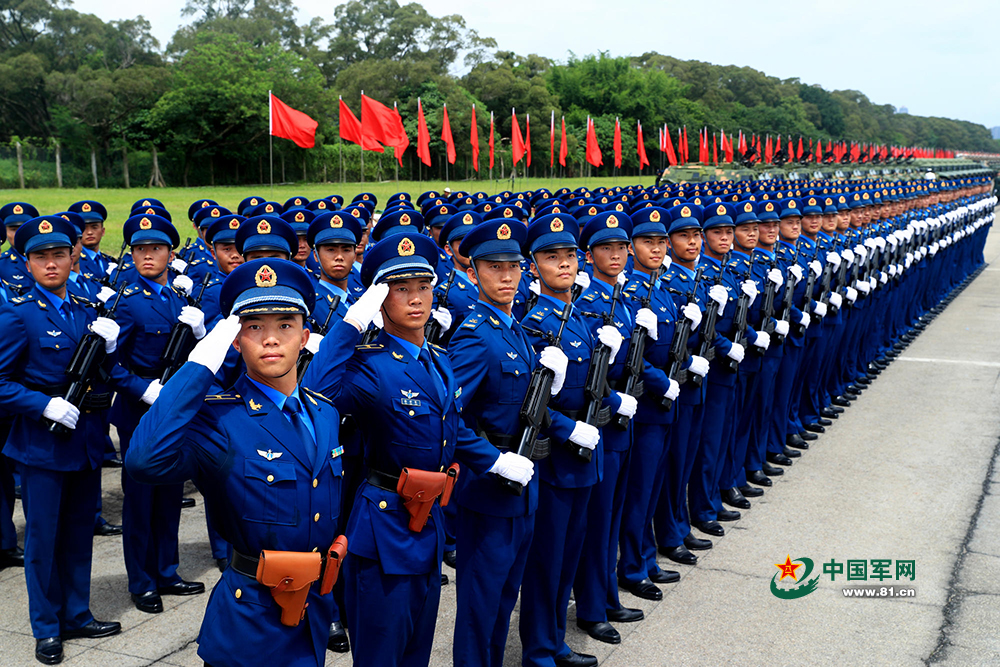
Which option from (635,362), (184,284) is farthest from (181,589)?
(635,362)

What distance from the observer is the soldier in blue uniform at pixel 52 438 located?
4.51 metres

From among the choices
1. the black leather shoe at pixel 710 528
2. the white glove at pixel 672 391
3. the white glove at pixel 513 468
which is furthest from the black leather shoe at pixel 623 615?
the white glove at pixel 513 468

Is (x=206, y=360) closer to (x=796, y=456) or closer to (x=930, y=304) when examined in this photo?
(x=796, y=456)

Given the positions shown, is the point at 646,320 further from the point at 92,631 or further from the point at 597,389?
the point at 92,631

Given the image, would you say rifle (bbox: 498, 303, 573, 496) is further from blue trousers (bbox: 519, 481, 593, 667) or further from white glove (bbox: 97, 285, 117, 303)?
white glove (bbox: 97, 285, 117, 303)

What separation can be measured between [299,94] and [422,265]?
37.0 meters

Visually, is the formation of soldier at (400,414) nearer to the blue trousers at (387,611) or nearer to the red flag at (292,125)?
the blue trousers at (387,611)

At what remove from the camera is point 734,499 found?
22.6 feet

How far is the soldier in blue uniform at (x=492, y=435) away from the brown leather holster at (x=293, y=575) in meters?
1.11

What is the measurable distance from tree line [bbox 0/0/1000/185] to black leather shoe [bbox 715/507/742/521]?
2326 centimetres

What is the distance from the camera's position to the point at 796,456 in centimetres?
812

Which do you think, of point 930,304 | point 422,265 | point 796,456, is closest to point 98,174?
point 930,304

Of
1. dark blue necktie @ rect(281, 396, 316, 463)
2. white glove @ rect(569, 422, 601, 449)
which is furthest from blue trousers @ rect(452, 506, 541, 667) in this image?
dark blue necktie @ rect(281, 396, 316, 463)

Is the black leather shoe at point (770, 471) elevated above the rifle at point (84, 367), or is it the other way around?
the rifle at point (84, 367)
